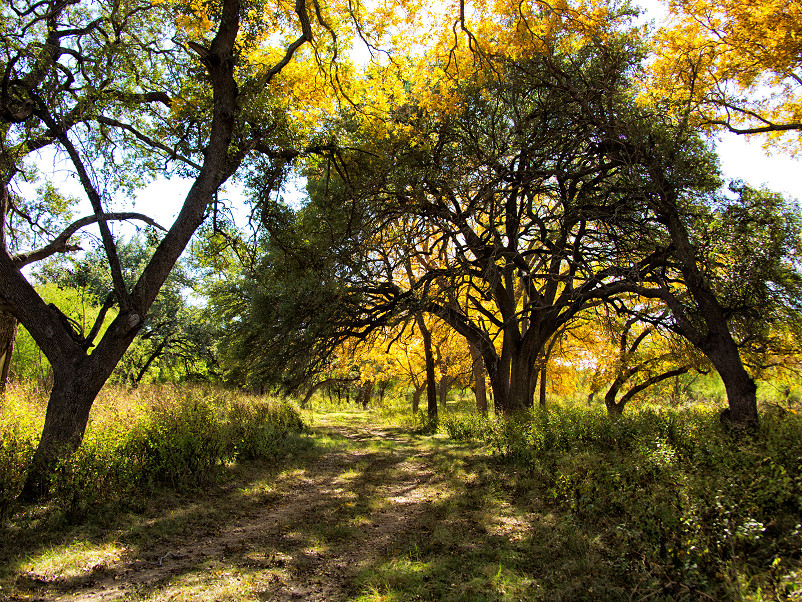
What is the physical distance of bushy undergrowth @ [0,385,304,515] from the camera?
5664 mm

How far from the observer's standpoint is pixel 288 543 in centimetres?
527

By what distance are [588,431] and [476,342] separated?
5.83 metres

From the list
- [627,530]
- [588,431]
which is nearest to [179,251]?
[627,530]

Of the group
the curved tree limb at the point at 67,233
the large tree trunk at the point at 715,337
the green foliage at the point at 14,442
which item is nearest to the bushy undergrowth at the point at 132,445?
the green foliage at the point at 14,442

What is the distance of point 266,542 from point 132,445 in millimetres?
2950

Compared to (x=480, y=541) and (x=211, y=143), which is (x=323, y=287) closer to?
(x=211, y=143)

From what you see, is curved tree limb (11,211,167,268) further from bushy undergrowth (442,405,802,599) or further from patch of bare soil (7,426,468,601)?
bushy undergrowth (442,405,802,599)

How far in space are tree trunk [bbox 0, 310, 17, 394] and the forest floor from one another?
139 inches

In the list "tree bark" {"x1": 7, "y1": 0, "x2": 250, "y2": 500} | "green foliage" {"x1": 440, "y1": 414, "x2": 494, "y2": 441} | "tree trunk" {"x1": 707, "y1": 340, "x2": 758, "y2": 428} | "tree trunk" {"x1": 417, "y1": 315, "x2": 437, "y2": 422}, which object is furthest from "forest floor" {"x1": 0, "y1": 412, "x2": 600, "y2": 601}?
"tree trunk" {"x1": 417, "y1": 315, "x2": 437, "y2": 422}

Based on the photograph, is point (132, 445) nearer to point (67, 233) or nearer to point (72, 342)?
point (72, 342)

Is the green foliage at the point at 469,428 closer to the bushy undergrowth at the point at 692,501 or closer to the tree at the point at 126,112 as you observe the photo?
the bushy undergrowth at the point at 692,501

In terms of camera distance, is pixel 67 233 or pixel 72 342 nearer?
pixel 67 233

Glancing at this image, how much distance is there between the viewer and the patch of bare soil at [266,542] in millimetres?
4004

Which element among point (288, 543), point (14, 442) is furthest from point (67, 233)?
point (288, 543)
